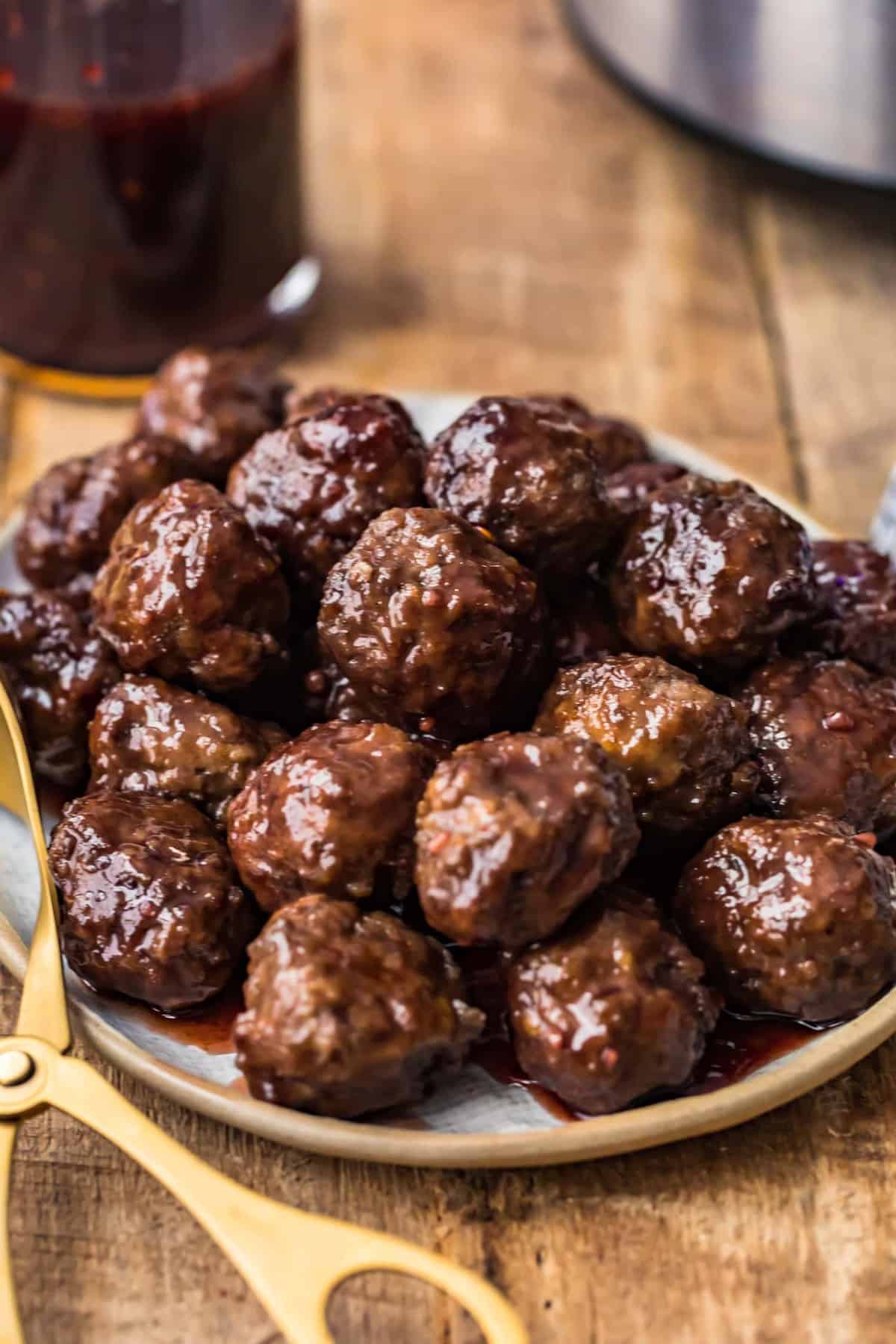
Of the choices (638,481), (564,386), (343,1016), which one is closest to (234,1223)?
(343,1016)

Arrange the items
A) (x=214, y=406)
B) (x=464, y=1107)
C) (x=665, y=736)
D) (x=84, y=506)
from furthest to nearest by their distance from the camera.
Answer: (x=214, y=406) < (x=84, y=506) < (x=665, y=736) < (x=464, y=1107)

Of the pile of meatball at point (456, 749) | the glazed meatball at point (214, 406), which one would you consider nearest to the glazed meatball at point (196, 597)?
the pile of meatball at point (456, 749)

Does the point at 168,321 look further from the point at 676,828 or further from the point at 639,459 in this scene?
the point at 676,828

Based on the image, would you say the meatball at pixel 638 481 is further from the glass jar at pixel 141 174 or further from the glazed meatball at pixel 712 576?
the glass jar at pixel 141 174

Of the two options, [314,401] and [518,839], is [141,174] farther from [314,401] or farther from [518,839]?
[518,839]

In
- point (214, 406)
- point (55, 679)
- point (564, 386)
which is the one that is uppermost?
point (214, 406)

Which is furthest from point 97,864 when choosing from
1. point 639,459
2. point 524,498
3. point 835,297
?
point 835,297

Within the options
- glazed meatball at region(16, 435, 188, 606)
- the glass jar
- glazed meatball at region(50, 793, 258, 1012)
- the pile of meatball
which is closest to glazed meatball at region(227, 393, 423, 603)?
the pile of meatball
